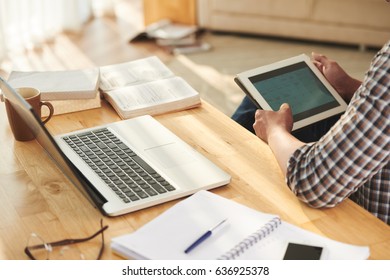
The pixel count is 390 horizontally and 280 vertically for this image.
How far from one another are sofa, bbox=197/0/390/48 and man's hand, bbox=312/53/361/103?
216 cm

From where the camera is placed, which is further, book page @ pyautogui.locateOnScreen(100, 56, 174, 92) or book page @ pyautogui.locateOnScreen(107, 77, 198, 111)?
book page @ pyautogui.locateOnScreen(100, 56, 174, 92)

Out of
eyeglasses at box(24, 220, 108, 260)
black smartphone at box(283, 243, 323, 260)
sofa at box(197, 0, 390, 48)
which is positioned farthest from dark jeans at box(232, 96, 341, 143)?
sofa at box(197, 0, 390, 48)

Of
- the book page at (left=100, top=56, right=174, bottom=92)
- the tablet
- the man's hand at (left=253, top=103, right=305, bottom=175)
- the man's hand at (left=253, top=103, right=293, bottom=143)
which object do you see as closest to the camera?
the man's hand at (left=253, top=103, right=305, bottom=175)

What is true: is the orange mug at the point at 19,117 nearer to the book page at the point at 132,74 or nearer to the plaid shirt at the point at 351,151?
the book page at the point at 132,74

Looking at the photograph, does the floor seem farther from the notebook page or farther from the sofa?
the notebook page

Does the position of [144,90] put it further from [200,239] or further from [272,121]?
[200,239]

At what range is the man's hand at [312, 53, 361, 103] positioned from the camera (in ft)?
6.06

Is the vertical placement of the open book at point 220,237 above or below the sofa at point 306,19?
above

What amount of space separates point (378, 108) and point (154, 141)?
54cm

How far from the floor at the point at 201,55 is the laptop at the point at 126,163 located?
181 cm

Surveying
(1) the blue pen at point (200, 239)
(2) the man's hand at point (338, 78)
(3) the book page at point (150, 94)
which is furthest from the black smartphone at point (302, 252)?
(2) the man's hand at point (338, 78)

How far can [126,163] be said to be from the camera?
4.64ft

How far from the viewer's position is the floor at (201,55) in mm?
3598

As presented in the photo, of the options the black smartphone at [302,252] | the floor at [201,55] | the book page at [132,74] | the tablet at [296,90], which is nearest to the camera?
the black smartphone at [302,252]
